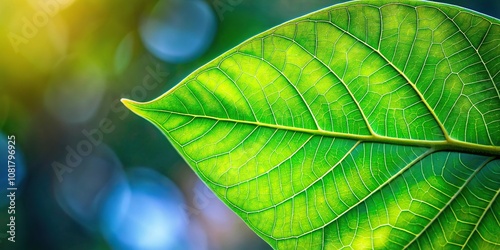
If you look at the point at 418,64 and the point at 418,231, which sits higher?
the point at 418,64

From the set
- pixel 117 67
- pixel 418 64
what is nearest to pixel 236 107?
pixel 418 64

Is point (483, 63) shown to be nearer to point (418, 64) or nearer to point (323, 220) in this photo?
point (418, 64)

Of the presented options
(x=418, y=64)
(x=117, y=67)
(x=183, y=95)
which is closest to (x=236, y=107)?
(x=183, y=95)

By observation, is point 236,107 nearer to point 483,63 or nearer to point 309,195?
point 309,195

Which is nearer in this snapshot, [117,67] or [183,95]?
[183,95]

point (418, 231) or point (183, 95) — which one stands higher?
point (183, 95)

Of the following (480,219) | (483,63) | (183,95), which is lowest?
(480,219)
